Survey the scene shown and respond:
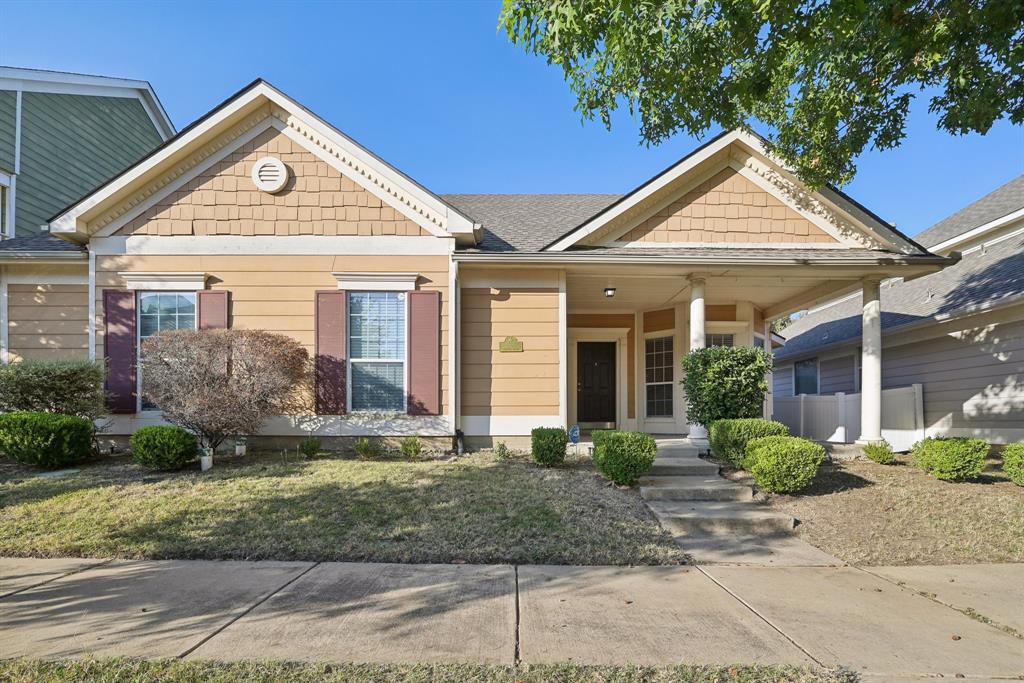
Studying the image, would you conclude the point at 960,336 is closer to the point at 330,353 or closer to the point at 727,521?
the point at 727,521

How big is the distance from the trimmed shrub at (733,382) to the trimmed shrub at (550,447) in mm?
2293

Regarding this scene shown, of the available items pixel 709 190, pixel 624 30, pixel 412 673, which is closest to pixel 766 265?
pixel 709 190

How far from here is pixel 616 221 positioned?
9.21 meters

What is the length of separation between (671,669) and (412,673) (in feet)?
4.51

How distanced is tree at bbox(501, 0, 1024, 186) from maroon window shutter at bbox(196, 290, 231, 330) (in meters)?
6.11

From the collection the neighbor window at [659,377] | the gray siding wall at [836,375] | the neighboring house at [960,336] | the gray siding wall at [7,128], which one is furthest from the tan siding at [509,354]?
the gray siding wall at [7,128]

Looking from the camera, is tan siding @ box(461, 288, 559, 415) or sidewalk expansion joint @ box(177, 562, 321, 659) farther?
tan siding @ box(461, 288, 559, 415)

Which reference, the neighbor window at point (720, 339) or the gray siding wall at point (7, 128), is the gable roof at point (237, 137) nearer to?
the neighbor window at point (720, 339)

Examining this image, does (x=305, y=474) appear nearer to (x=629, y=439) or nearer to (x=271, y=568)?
(x=271, y=568)

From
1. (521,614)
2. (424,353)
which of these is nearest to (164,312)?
(424,353)

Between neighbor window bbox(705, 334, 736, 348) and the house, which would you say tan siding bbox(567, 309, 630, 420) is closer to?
neighbor window bbox(705, 334, 736, 348)

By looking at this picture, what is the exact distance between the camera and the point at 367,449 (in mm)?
8422

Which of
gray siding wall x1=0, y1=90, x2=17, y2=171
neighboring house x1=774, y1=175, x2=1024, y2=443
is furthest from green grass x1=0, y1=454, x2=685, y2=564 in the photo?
gray siding wall x1=0, y1=90, x2=17, y2=171

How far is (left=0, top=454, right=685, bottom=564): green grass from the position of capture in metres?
4.86
